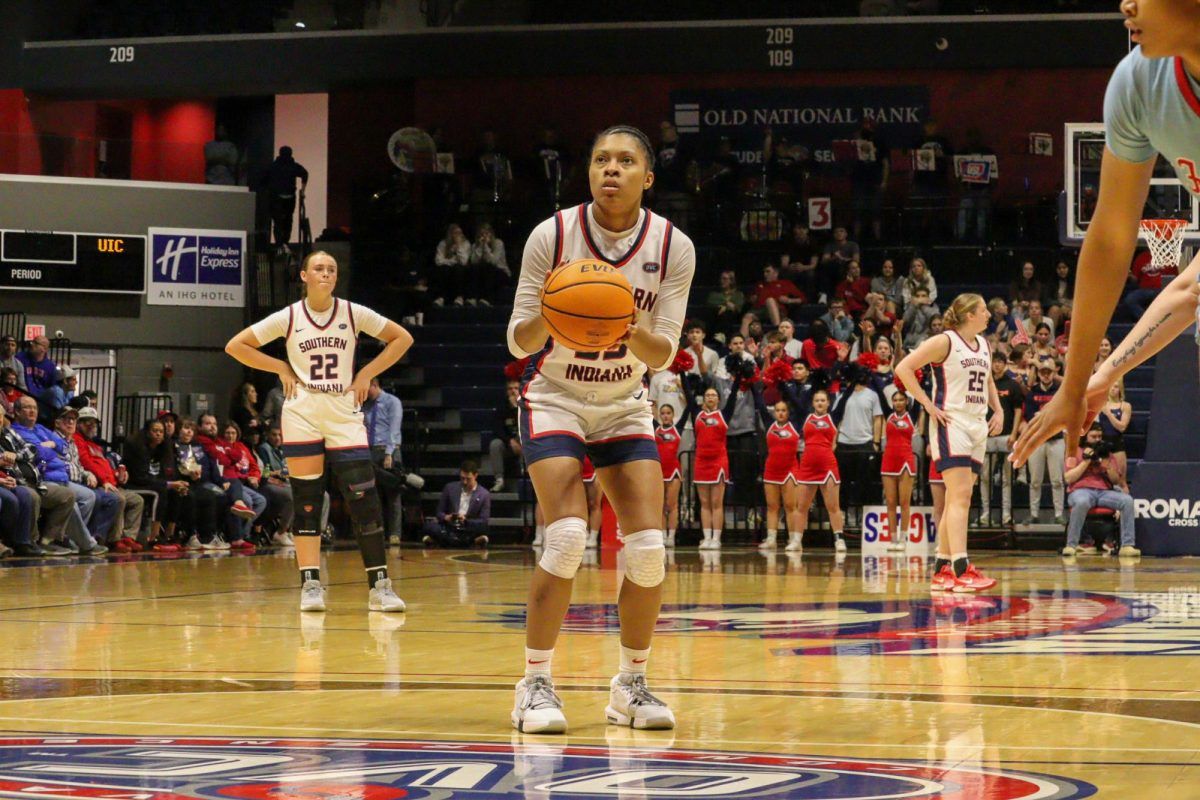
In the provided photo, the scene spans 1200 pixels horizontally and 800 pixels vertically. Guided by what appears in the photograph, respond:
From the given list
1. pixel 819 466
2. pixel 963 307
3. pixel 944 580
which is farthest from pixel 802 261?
pixel 944 580

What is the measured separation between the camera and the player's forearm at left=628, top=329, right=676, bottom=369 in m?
5.63

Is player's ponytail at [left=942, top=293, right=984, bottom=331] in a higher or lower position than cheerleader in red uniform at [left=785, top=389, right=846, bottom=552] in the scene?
→ higher

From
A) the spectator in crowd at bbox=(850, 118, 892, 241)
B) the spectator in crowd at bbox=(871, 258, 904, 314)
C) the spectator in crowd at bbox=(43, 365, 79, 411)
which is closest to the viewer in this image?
the spectator in crowd at bbox=(43, 365, 79, 411)

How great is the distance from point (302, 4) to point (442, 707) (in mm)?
23313

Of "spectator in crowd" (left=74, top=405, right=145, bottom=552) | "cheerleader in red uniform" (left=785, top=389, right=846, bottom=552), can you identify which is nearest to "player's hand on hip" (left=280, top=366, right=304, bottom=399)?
"spectator in crowd" (left=74, top=405, right=145, bottom=552)

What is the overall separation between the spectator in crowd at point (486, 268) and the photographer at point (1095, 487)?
394 inches

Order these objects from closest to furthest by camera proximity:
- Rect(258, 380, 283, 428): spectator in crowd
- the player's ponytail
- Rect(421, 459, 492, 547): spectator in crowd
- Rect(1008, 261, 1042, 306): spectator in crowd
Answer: the player's ponytail, Rect(421, 459, 492, 547): spectator in crowd, Rect(258, 380, 283, 428): spectator in crowd, Rect(1008, 261, 1042, 306): spectator in crowd

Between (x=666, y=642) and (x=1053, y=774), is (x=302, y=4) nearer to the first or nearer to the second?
(x=666, y=642)

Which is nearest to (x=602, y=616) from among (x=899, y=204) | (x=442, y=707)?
(x=442, y=707)

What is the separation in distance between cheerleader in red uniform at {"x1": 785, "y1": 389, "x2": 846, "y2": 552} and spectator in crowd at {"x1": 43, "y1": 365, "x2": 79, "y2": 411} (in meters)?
8.71

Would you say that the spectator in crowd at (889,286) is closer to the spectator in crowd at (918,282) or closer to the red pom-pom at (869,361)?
the spectator in crowd at (918,282)

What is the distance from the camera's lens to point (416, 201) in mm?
25625

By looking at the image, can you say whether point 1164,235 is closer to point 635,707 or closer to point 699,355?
point 699,355

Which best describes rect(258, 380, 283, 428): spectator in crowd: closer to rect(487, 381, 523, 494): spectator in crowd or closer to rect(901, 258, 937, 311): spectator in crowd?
rect(487, 381, 523, 494): spectator in crowd
